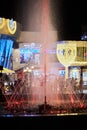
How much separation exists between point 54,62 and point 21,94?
46.9 ft

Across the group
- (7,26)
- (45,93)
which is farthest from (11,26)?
(45,93)

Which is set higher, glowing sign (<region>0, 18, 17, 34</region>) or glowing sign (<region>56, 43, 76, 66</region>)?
glowing sign (<region>0, 18, 17, 34</region>)

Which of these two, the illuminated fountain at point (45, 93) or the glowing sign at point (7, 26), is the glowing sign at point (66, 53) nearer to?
the illuminated fountain at point (45, 93)

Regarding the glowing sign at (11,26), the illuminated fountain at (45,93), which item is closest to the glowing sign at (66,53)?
the illuminated fountain at (45,93)

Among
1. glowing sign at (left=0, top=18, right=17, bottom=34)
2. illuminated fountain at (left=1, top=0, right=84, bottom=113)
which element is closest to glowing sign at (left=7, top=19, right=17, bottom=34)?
glowing sign at (left=0, top=18, right=17, bottom=34)

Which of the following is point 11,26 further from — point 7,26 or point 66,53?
point 66,53

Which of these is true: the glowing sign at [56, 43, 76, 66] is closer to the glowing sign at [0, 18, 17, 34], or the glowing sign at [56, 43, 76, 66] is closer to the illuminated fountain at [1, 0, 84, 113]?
the illuminated fountain at [1, 0, 84, 113]

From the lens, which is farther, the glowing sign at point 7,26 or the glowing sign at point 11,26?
the glowing sign at point 11,26

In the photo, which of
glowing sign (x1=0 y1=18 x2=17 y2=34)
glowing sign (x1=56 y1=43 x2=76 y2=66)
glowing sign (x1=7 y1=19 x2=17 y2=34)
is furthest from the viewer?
glowing sign (x1=56 y1=43 x2=76 y2=66)

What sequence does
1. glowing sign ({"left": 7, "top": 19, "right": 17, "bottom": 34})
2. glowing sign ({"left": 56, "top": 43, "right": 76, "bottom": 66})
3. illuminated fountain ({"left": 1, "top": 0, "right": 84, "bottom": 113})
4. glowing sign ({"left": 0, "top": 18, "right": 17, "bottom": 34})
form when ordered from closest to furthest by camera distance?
1. illuminated fountain ({"left": 1, "top": 0, "right": 84, "bottom": 113})
2. glowing sign ({"left": 0, "top": 18, "right": 17, "bottom": 34})
3. glowing sign ({"left": 7, "top": 19, "right": 17, "bottom": 34})
4. glowing sign ({"left": 56, "top": 43, "right": 76, "bottom": 66})

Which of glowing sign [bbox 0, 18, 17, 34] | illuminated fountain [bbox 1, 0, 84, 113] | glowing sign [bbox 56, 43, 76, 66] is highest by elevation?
glowing sign [bbox 0, 18, 17, 34]

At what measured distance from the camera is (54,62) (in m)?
29.5
